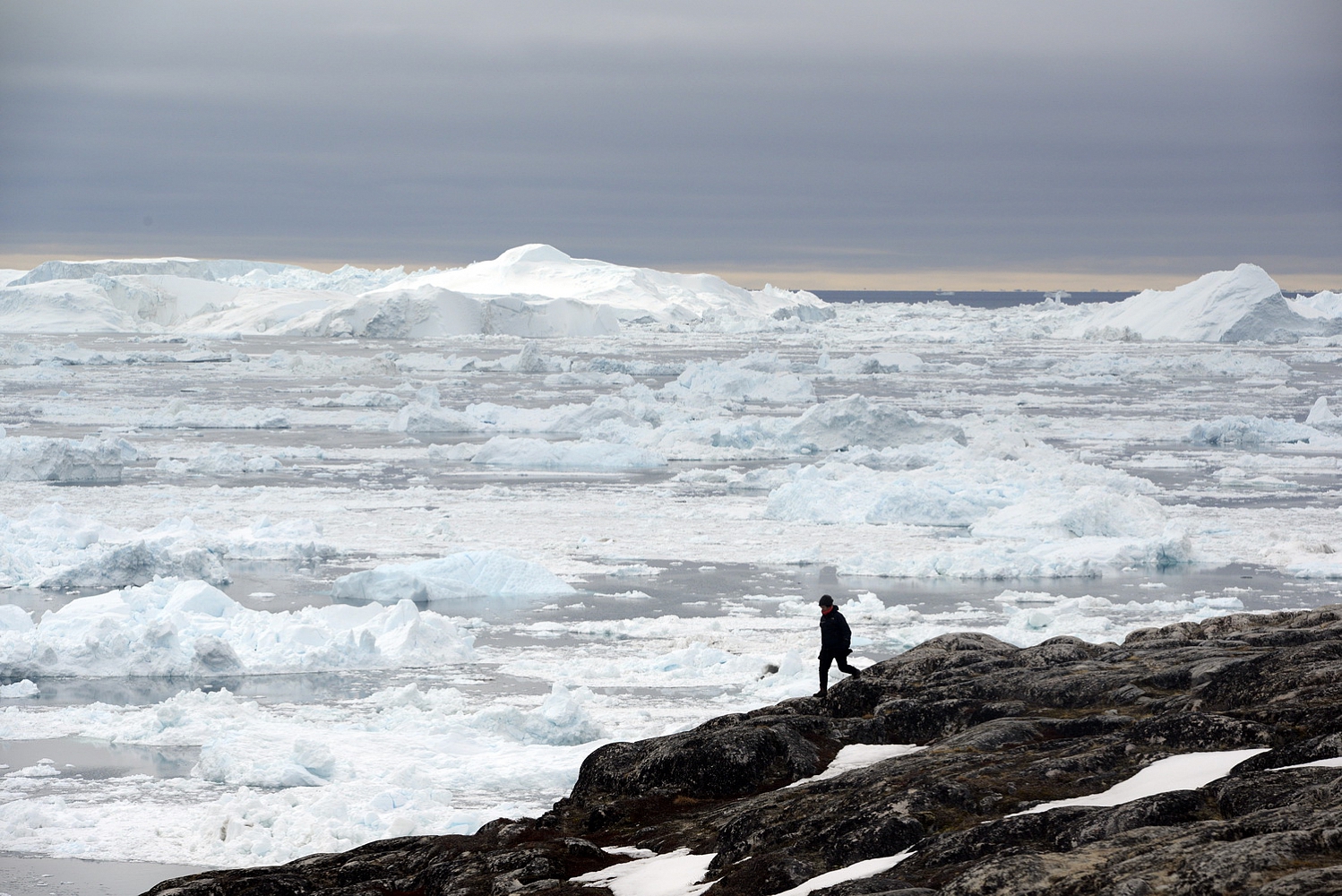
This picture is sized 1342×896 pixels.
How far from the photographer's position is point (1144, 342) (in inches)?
2963

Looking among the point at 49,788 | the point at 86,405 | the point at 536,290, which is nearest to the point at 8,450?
the point at 86,405

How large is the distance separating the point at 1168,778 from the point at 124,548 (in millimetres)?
14154

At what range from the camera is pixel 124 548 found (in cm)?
1694

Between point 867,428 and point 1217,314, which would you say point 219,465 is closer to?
point 867,428

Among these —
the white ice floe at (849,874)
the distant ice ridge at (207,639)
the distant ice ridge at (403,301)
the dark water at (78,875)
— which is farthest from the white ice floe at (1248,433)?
the distant ice ridge at (403,301)

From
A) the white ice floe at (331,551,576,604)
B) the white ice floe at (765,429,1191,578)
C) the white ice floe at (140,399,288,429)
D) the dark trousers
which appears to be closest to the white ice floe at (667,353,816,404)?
the white ice floe at (140,399,288,429)

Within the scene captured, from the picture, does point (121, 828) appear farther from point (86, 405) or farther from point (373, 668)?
point (86, 405)

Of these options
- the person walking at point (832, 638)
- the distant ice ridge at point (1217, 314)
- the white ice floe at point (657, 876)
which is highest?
the distant ice ridge at point (1217, 314)

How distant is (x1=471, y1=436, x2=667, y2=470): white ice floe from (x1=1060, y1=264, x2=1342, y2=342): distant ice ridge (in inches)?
1855

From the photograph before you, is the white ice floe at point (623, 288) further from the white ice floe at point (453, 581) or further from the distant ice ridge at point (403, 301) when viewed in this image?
the white ice floe at point (453, 581)

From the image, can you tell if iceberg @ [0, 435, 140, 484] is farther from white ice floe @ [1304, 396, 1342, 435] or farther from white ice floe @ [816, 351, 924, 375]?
white ice floe @ [816, 351, 924, 375]

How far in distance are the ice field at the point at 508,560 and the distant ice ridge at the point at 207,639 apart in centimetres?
4

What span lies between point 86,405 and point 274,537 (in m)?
23.4

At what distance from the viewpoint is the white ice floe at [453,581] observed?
643 inches
